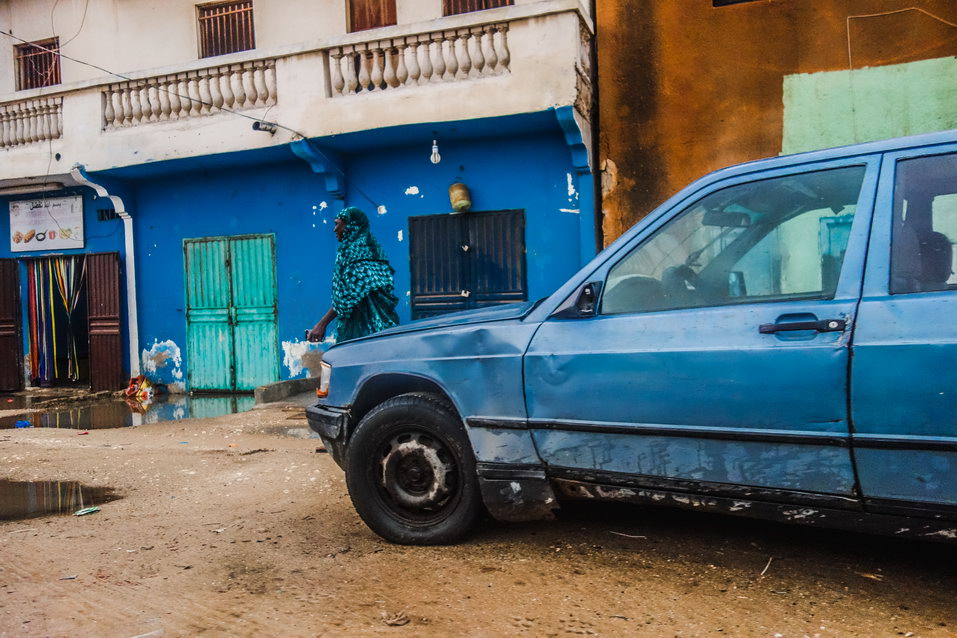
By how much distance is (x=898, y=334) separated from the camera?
2.29 metres

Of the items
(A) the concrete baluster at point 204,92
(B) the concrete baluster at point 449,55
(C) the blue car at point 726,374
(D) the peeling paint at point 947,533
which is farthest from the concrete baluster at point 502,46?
(D) the peeling paint at point 947,533

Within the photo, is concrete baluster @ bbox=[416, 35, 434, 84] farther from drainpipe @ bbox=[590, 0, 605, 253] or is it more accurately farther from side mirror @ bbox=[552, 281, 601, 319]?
side mirror @ bbox=[552, 281, 601, 319]

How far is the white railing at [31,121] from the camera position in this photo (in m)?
11.2

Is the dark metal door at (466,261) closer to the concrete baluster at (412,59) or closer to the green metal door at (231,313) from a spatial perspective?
the concrete baluster at (412,59)

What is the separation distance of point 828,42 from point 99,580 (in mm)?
8611

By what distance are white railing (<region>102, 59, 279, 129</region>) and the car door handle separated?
8.59m

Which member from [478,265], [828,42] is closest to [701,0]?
[828,42]

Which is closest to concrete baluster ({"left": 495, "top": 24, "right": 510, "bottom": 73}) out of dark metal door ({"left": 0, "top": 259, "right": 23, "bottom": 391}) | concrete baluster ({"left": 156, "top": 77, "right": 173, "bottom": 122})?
concrete baluster ({"left": 156, "top": 77, "right": 173, "bottom": 122})

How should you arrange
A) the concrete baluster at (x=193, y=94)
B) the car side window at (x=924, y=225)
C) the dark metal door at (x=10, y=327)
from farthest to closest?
the dark metal door at (x=10, y=327) < the concrete baluster at (x=193, y=94) < the car side window at (x=924, y=225)

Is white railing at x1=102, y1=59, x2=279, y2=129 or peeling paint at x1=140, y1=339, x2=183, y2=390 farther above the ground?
white railing at x1=102, y1=59, x2=279, y2=129

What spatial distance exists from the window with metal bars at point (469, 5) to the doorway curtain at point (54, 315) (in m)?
7.34

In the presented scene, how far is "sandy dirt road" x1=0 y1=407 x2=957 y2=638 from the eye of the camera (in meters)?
2.50

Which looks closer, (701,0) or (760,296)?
(760,296)

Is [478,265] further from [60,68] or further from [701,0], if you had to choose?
[60,68]
